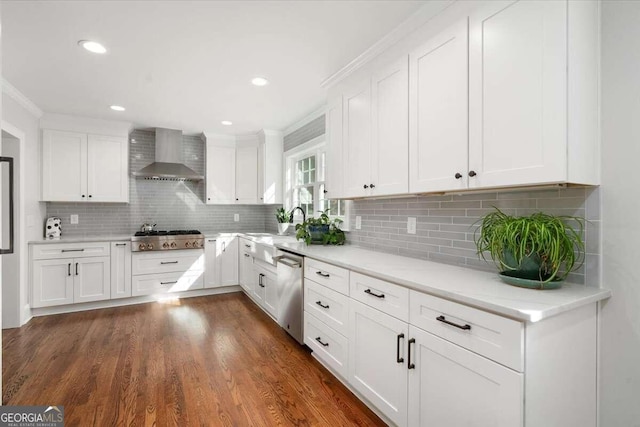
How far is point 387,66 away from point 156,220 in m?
4.16

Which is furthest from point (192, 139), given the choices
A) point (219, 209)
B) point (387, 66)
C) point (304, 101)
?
point (387, 66)

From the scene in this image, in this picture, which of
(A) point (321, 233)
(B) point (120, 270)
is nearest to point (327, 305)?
(A) point (321, 233)

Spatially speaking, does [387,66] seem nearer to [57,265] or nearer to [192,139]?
[192,139]

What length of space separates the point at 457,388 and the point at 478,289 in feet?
1.41

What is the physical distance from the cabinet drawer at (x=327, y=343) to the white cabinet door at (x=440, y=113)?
1.18 m

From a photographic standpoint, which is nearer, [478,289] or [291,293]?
[478,289]

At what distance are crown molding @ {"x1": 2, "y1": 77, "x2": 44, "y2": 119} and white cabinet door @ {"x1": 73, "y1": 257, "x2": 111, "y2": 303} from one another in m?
1.80

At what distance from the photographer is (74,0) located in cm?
186

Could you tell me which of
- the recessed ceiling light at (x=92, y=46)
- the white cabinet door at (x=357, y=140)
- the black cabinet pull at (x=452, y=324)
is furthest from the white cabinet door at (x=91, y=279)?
the black cabinet pull at (x=452, y=324)

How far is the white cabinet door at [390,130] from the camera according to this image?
6.75 ft

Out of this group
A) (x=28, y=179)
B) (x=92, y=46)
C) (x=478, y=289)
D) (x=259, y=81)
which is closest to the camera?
(x=478, y=289)

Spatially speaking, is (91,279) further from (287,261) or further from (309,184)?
(309,184)

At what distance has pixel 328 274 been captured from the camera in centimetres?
236

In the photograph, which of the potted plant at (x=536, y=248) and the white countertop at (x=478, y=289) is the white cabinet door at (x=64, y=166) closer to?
the white countertop at (x=478, y=289)
